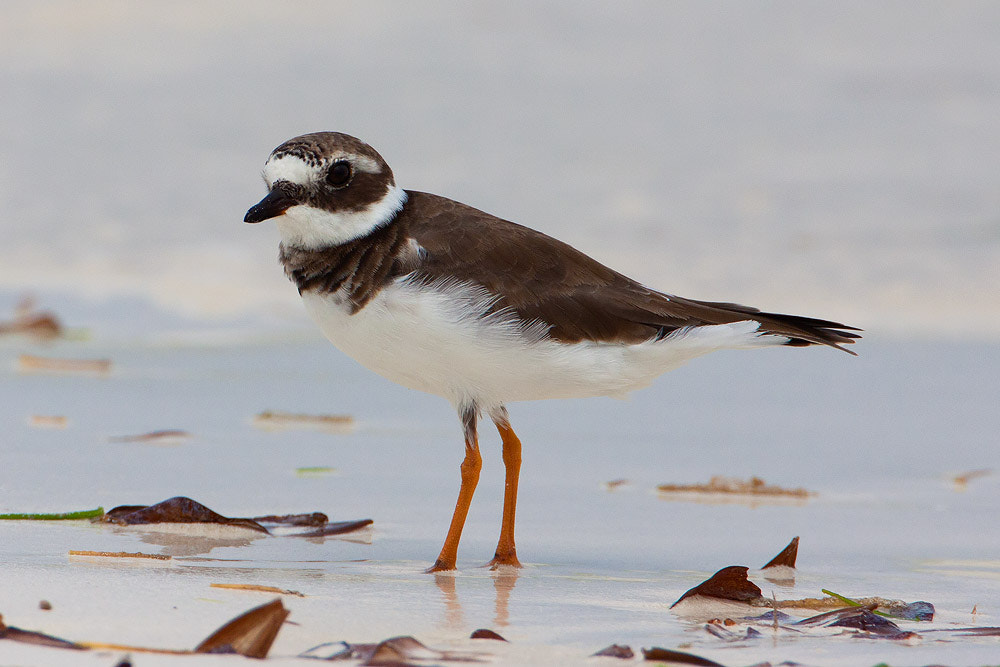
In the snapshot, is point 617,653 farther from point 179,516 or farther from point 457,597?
point 179,516

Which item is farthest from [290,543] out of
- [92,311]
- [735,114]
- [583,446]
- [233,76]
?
[233,76]

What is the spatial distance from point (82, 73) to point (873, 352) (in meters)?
11.8

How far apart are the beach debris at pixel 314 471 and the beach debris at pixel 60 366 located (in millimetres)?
2748

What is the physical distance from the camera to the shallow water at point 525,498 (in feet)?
10.2

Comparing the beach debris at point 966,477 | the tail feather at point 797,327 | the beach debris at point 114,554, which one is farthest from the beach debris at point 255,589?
the beach debris at point 966,477

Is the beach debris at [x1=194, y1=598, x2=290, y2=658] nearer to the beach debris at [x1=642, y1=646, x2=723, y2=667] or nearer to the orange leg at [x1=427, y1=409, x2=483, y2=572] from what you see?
the beach debris at [x1=642, y1=646, x2=723, y2=667]

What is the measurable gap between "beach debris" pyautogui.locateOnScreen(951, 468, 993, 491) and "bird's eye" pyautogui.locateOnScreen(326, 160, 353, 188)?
308 centimetres

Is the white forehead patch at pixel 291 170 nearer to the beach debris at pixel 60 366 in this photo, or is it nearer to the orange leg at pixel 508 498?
the orange leg at pixel 508 498

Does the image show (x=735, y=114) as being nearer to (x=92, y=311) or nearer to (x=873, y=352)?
(x=873, y=352)

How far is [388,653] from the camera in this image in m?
2.70

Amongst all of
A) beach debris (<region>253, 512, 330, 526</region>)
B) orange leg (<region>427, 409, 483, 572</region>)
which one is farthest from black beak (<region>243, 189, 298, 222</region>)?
beach debris (<region>253, 512, 330, 526</region>)

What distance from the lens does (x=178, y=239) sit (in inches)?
481

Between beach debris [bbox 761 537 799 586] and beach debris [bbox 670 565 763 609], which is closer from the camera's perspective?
beach debris [bbox 670 565 763 609]

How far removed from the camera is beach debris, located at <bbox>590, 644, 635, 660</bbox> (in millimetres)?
2824
